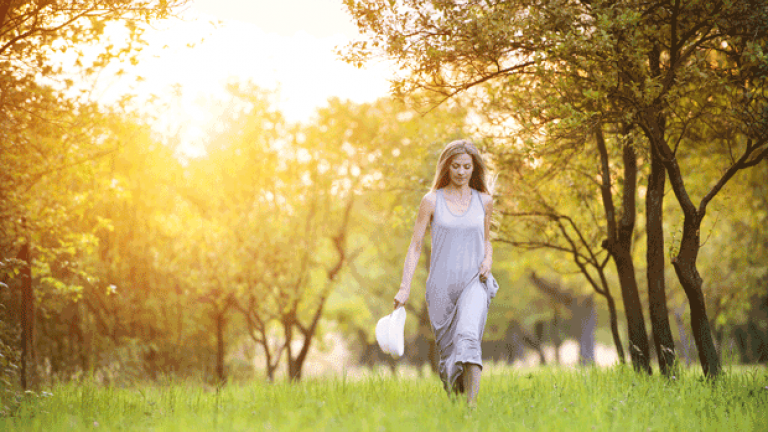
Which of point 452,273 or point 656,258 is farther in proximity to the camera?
point 656,258

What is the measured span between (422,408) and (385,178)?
878 centimetres

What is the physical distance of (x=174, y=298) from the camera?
63.1ft

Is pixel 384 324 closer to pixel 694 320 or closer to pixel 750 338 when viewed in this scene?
pixel 694 320

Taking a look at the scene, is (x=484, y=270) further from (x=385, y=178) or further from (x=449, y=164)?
(x=385, y=178)

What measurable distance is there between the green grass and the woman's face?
1.95 m

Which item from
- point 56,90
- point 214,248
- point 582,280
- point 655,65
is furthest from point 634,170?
point 582,280

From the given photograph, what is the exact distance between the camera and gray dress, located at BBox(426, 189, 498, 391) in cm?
557

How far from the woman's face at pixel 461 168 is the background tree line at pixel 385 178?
4.47ft

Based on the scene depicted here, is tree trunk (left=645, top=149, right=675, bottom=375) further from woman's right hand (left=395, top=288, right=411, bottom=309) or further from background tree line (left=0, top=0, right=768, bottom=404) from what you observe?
woman's right hand (left=395, top=288, right=411, bottom=309)

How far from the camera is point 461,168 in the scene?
5.76 meters

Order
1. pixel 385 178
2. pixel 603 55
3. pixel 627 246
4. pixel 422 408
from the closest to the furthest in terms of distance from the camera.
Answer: pixel 422 408
pixel 603 55
pixel 627 246
pixel 385 178

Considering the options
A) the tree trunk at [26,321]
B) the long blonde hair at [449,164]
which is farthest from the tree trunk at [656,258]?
the tree trunk at [26,321]

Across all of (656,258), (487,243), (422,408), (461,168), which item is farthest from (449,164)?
(656,258)

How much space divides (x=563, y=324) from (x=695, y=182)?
96.8ft
